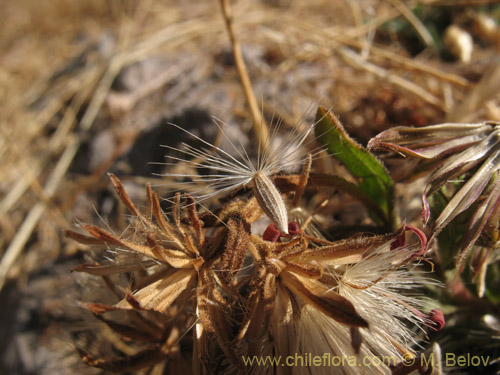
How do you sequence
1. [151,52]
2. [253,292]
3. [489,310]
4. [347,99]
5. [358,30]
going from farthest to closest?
1. [151,52]
2. [358,30]
3. [347,99]
4. [489,310]
5. [253,292]

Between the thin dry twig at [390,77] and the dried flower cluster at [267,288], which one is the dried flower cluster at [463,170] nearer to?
the dried flower cluster at [267,288]

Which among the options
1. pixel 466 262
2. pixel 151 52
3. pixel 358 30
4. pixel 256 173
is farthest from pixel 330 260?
pixel 151 52

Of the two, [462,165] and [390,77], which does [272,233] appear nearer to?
[462,165]

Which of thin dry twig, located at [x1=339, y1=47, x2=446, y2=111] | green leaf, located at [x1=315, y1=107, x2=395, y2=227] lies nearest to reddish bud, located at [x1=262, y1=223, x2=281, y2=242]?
green leaf, located at [x1=315, y1=107, x2=395, y2=227]

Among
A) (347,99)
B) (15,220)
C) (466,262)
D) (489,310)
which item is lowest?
(15,220)

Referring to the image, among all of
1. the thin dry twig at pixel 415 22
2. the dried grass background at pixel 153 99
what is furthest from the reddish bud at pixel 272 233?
the thin dry twig at pixel 415 22

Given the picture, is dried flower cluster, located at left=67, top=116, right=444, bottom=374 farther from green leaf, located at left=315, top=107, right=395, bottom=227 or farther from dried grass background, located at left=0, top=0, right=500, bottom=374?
dried grass background, located at left=0, top=0, right=500, bottom=374

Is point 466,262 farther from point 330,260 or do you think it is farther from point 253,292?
point 253,292
